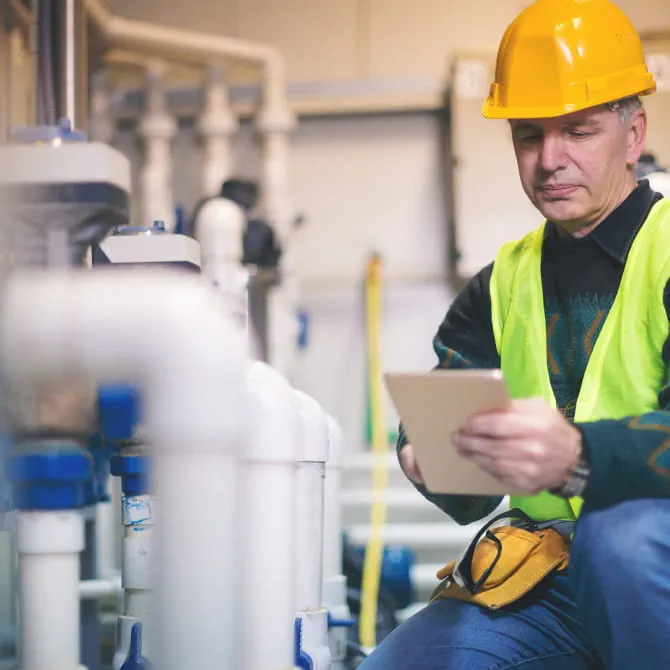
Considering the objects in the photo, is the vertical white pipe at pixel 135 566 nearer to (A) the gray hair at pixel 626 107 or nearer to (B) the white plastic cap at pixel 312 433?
(B) the white plastic cap at pixel 312 433

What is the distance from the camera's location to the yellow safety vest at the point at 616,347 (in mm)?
978

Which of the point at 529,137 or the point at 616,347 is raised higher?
the point at 529,137

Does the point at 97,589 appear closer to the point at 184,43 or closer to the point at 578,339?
the point at 578,339

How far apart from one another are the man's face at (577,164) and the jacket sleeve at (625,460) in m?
0.31

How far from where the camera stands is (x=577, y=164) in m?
1.05

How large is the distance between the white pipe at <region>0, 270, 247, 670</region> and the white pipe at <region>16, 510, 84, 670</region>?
17cm

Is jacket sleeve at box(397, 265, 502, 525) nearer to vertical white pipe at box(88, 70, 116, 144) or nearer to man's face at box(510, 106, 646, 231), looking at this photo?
man's face at box(510, 106, 646, 231)

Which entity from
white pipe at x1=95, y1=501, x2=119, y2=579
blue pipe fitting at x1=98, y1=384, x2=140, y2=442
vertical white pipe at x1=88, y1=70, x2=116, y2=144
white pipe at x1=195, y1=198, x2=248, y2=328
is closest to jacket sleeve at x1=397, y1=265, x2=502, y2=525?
blue pipe fitting at x1=98, y1=384, x2=140, y2=442

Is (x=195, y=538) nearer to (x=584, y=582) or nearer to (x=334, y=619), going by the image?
(x=584, y=582)

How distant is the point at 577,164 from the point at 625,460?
1.21 ft

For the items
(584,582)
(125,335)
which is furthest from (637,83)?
(125,335)

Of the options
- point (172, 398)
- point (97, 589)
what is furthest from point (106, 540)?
point (172, 398)

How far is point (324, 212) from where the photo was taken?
95.7 inches

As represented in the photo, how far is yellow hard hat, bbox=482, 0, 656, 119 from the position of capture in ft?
3.47
